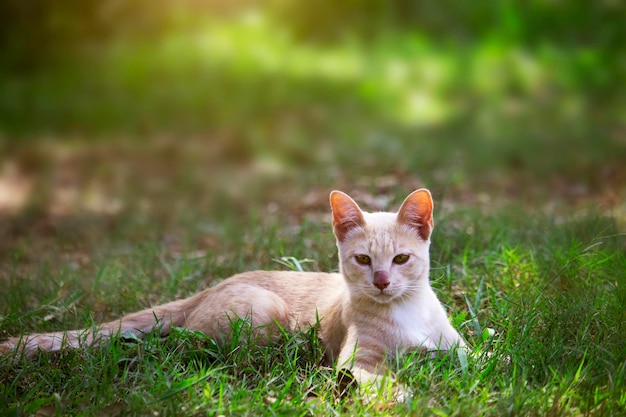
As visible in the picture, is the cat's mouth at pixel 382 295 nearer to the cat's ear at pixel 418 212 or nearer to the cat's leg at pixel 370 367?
the cat's leg at pixel 370 367

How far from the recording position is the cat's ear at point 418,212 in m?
3.29

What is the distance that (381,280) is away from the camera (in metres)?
3.17

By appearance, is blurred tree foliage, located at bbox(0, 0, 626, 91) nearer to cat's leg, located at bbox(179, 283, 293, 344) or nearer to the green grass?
the green grass

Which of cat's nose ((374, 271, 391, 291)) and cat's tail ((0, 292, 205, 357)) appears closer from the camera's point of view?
cat's nose ((374, 271, 391, 291))

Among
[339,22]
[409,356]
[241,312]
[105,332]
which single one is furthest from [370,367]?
[339,22]

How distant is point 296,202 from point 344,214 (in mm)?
3169

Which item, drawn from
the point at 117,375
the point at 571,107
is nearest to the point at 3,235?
the point at 117,375

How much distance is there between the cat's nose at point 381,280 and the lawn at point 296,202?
1.20 ft

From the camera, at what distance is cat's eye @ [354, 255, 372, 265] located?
129 inches

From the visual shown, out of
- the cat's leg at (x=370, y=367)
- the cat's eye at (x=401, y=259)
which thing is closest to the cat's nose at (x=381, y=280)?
the cat's eye at (x=401, y=259)

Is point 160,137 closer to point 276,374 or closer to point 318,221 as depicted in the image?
point 318,221

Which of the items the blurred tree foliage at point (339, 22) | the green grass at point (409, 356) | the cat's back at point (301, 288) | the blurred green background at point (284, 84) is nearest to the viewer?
the green grass at point (409, 356)

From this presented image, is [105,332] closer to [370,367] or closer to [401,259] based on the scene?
[370,367]

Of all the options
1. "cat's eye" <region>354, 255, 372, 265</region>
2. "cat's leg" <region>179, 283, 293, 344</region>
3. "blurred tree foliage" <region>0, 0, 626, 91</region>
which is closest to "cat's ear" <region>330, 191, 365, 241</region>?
"cat's eye" <region>354, 255, 372, 265</region>
